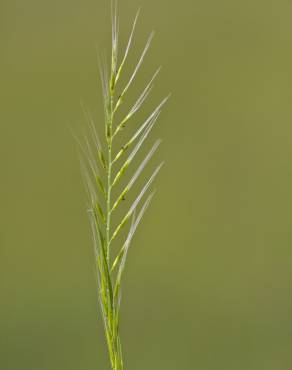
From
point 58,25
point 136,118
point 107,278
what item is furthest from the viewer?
point 58,25

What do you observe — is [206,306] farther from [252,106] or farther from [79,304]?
[252,106]

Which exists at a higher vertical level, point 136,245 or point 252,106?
point 252,106

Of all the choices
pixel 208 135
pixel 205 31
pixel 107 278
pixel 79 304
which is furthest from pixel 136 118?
pixel 107 278

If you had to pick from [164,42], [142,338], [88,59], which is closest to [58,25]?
[88,59]

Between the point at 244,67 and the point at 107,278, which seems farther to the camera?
the point at 244,67

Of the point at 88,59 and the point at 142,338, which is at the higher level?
the point at 88,59

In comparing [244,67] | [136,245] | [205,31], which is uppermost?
[205,31]

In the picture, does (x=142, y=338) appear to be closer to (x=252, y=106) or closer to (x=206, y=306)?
(x=206, y=306)

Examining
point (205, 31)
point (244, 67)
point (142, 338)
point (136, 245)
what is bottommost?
point (142, 338)

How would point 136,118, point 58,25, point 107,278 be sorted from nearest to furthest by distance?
point 107,278
point 136,118
point 58,25
